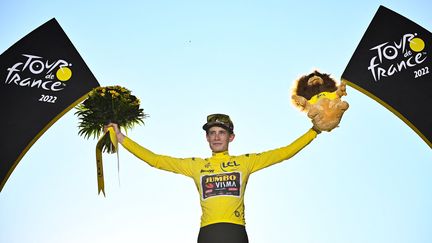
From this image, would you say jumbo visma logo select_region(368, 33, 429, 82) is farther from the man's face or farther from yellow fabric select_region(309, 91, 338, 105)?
the man's face

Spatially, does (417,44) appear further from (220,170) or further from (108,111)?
(108,111)

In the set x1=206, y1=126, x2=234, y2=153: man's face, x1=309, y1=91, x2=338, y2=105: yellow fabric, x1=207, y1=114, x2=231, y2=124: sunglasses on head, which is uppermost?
x1=309, y1=91, x2=338, y2=105: yellow fabric

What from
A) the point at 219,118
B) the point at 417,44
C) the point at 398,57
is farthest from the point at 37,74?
the point at 417,44

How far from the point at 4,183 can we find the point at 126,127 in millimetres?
2571

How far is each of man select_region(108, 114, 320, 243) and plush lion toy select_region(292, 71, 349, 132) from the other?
0.57 ft

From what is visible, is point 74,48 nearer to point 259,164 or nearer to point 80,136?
point 80,136

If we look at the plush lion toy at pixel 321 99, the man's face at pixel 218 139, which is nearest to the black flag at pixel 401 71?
the plush lion toy at pixel 321 99

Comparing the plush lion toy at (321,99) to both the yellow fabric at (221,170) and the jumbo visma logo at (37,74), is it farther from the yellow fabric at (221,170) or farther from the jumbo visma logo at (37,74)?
the jumbo visma logo at (37,74)

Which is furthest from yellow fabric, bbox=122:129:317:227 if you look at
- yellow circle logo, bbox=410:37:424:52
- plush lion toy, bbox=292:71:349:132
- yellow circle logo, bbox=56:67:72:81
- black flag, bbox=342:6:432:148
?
yellow circle logo, bbox=410:37:424:52

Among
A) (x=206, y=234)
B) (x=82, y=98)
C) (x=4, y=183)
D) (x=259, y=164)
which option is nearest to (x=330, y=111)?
(x=259, y=164)

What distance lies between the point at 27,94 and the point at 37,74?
1.11ft

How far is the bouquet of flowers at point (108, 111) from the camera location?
6.23 meters

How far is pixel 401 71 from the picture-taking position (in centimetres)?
786

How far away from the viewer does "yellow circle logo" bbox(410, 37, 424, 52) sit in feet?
25.8
